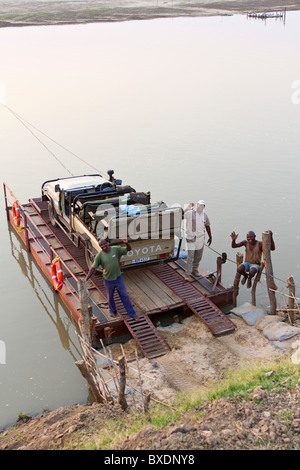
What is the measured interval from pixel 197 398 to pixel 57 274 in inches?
205

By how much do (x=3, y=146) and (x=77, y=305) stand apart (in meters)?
14.5

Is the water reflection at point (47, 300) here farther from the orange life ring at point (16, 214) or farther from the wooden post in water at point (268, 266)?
the wooden post in water at point (268, 266)

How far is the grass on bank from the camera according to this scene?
687 cm

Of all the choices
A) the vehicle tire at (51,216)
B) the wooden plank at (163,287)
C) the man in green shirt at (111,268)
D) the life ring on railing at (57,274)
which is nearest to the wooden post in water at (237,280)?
the wooden plank at (163,287)

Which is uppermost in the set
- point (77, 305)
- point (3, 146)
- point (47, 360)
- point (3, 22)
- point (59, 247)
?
point (3, 22)

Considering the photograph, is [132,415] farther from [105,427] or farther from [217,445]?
[217,445]

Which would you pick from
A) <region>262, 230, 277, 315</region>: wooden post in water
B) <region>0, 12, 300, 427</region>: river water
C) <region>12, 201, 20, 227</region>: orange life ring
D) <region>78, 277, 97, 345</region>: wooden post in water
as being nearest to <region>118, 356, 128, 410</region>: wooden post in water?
<region>0, 12, 300, 427</region>: river water

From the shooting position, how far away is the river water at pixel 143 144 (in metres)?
11.5

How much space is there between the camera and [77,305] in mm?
11148

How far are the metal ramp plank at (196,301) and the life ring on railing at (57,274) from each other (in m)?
2.05

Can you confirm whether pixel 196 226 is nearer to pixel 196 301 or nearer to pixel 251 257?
pixel 251 257

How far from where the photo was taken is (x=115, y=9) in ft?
203

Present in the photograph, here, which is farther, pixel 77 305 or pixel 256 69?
pixel 256 69

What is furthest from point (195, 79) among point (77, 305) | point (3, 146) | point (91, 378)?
point (91, 378)
